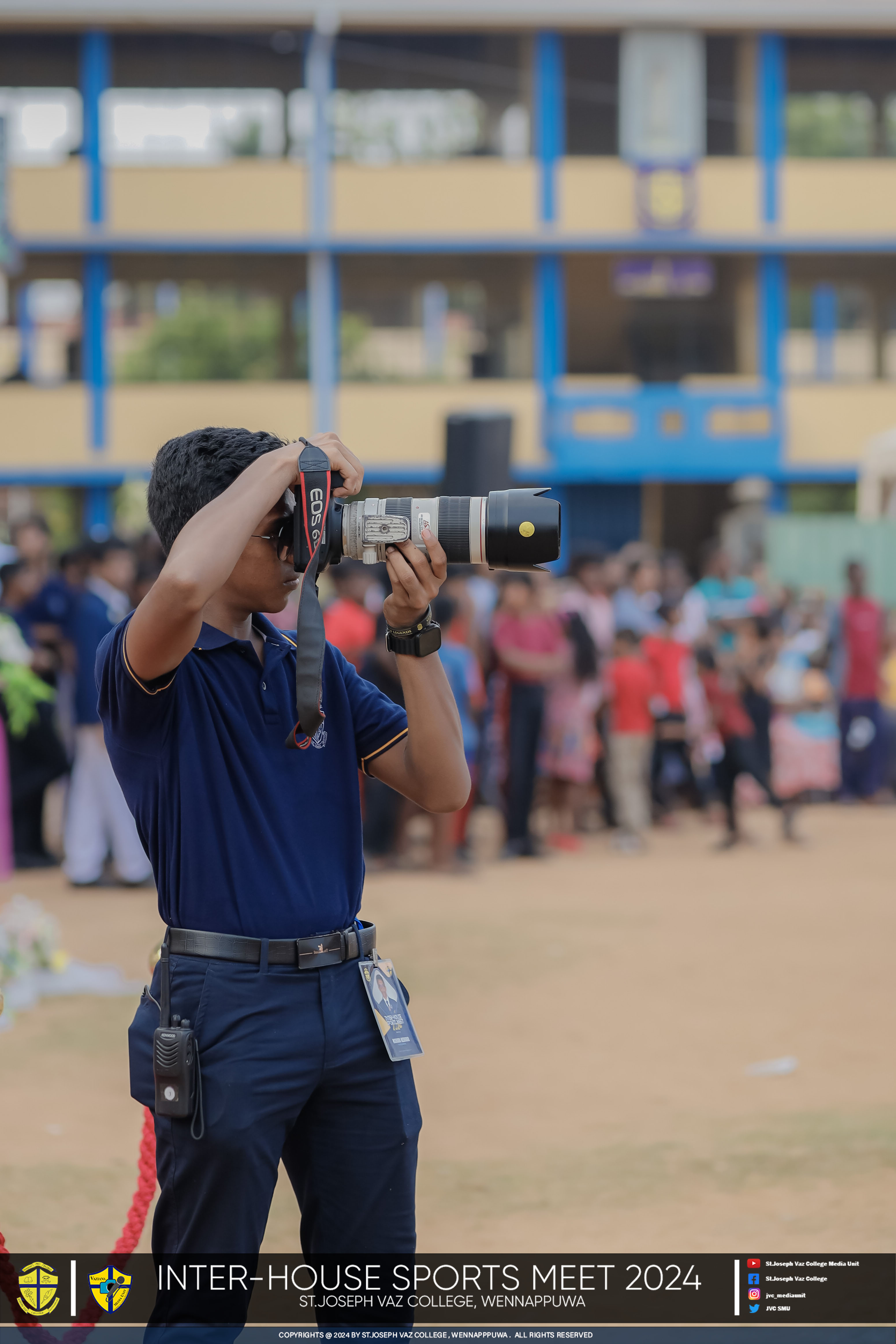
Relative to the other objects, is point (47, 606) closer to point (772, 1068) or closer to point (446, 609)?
point (446, 609)

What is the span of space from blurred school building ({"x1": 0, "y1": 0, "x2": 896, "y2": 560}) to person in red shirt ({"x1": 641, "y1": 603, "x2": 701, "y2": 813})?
9.56 metres

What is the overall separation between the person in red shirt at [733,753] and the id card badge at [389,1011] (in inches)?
300

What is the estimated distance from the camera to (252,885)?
218 centimetres

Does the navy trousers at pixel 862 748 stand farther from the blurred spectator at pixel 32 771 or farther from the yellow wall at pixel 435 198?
the yellow wall at pixel 435 198

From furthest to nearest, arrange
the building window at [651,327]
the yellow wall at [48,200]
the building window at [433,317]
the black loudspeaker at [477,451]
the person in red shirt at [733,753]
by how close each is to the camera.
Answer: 1. the building window at [651,327]
2. the building window at [433,317]
3. the yellow wall at [48,200]
4. the black loudspeaker at [477,451]
5. the person in red shirt at [733,753]

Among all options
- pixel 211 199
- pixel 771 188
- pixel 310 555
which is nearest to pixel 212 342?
pixel 211 199

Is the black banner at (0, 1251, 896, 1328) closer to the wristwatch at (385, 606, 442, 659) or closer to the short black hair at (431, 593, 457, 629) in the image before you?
the wristwatch at (385, 606, 442, 659)

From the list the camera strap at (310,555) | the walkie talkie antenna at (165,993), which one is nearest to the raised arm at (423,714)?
the camera strap at (310,555)

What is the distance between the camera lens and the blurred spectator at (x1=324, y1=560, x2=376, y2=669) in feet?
29.9

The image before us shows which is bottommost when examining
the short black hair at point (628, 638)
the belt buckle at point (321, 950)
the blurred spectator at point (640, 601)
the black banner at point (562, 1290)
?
the black banner at point (562, 1290)

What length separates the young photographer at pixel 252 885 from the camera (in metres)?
2.12

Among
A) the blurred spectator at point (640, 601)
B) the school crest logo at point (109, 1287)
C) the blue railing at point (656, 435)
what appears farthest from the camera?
the blue railing at point (656, 435)

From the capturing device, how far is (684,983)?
6.33m

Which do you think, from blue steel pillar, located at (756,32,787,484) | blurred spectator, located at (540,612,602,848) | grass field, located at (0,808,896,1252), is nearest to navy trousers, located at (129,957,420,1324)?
grass field, located at (0,808,896,1252)
